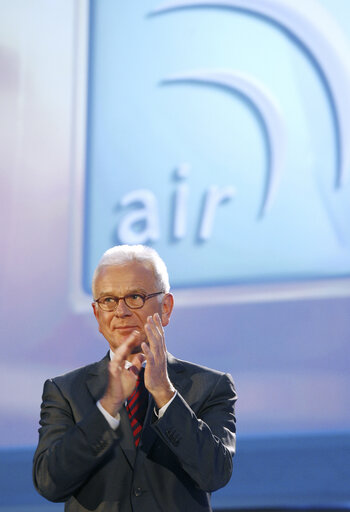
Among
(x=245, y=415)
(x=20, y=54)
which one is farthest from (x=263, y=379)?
(x=20, y=54)

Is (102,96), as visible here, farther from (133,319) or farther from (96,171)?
(133,319)

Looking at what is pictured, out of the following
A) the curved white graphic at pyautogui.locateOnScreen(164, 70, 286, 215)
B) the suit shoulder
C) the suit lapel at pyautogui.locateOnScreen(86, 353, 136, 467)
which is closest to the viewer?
the suit lapel at pyautogui.locateOnScreen(86, 353, 136, 467)

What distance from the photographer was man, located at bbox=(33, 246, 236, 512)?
1.66m

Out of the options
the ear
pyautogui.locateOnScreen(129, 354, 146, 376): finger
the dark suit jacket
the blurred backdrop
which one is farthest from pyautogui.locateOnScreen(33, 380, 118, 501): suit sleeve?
the blurred backdrop

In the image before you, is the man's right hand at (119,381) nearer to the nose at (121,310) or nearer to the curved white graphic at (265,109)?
the nose at (121,310)

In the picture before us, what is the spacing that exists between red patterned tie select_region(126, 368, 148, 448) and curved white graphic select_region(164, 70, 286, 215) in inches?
74.4

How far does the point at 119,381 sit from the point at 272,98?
234 centimetres

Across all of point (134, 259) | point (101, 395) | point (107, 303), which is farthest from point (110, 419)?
point (134, 259)

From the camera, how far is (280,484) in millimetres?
3434

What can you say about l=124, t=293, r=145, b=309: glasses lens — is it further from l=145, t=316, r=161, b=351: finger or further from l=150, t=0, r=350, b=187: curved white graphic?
l=150, t=0, r=350, b=187: curved white graphic

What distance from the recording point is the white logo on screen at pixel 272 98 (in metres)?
3.60

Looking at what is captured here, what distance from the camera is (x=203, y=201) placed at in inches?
144

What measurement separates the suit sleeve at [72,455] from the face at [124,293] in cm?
23

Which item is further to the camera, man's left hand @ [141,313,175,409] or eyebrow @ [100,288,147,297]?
eyebrow @ [100,288,147,297]
